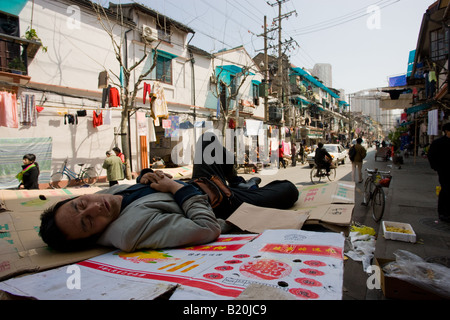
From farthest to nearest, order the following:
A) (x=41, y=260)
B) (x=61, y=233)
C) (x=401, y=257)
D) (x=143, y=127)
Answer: (x=143, y=127) < (x=401, y=257) < (x=61, y=233) < (x=41, y=260)

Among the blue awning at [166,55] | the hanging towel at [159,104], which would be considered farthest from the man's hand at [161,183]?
the blue awning at [166,55]

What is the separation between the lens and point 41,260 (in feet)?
5.70

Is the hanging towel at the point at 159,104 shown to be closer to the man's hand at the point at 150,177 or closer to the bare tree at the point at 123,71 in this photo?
the bare tree at the point at 123,71

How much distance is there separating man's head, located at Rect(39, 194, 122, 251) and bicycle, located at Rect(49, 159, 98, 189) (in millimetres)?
10066

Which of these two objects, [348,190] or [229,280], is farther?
[348,190]

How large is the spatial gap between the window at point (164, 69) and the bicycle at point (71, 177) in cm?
637

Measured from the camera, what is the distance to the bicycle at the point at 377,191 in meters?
5.09

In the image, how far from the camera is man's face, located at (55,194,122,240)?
186 cm

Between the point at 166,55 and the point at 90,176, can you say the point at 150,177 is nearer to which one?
the point at 90,176

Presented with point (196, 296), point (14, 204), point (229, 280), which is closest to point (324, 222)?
point (229, 280)

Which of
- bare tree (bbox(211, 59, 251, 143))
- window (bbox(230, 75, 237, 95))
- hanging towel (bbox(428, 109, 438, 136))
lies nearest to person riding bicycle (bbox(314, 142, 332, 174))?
hanging towel (bbox(428, 109, 438, 136))

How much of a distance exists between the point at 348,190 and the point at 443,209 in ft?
11.5

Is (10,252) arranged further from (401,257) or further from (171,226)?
(401,257)

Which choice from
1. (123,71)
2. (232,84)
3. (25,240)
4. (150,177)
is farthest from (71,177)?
(232,84)
